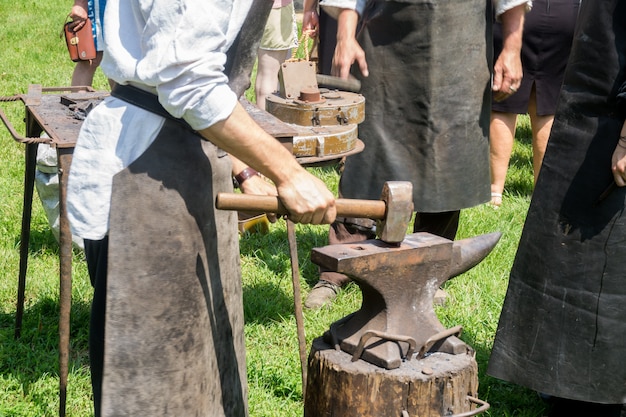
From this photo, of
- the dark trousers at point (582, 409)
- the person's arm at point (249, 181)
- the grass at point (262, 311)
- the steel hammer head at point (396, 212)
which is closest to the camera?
the steel hammer head at point (396, 212)

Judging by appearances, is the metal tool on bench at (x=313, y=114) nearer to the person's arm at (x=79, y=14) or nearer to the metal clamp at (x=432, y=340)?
the metal clamp at (x=432, y=340)

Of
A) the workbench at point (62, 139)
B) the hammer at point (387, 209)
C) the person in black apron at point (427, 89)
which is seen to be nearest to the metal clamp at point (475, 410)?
the hammer at point (387, 209)

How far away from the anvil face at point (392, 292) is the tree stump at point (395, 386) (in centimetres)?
4

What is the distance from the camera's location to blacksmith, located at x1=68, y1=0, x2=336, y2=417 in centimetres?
204

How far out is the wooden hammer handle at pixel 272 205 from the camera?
215 cm

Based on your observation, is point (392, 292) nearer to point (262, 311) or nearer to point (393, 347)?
point (393, 347)

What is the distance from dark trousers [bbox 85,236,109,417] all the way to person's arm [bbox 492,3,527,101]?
2321 mm

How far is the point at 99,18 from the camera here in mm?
5645

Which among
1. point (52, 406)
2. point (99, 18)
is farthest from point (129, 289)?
point (99, 18)

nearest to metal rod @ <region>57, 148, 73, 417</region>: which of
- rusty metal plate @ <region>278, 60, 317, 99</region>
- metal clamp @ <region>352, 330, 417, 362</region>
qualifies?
rusty metal plate @ <region>278, 60, 317, 99</region>

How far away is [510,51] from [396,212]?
6.84 ft

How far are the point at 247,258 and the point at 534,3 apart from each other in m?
2.65

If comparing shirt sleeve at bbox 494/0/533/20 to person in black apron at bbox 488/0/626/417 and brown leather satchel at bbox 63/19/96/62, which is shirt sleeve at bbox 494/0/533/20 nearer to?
person in black apron at bbox 488/0/626/417

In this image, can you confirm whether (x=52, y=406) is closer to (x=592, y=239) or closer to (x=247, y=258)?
(x=247, y=258)
